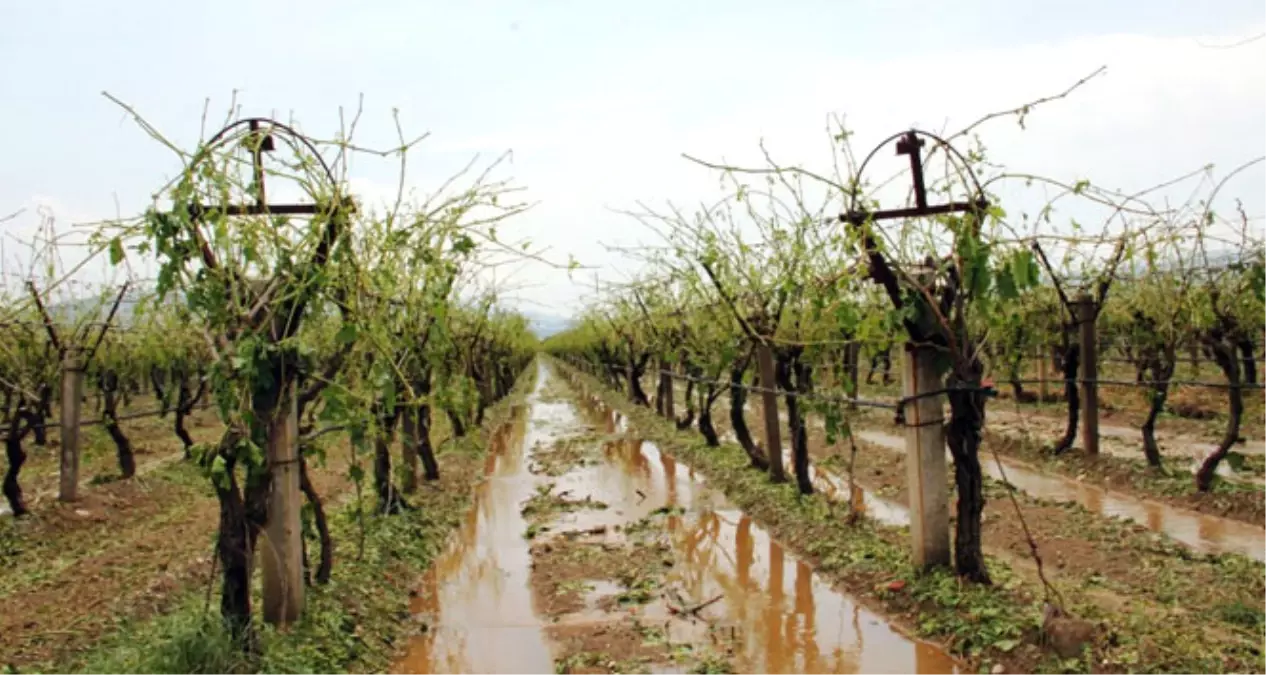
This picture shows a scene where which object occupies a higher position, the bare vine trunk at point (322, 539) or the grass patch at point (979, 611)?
the bare vine trunk at point (322, 539)

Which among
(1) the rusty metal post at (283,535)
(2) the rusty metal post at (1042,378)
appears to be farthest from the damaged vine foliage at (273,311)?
(2) the rusty metal post at (1042,378)

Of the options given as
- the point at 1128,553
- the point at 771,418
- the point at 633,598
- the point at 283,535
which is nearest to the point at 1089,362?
the point at 771,418

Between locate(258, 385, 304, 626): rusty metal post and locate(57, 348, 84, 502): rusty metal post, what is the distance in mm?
6570

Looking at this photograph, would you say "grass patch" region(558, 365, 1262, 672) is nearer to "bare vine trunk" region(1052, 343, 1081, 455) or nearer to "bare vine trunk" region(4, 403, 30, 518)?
"bare vine trunk" region(1052, 343, 1081, 455)

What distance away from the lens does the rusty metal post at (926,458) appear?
6.23 metres

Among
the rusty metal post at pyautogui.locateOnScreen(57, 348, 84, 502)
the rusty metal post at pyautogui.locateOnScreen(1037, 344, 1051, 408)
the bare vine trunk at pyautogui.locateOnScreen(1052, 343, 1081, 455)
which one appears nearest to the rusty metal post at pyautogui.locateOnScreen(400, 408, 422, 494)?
the rusty metal post at pyautogui.locateOnScreen(57, 348, 84, 502)

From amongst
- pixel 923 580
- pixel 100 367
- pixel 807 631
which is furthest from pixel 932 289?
pixel 100 367

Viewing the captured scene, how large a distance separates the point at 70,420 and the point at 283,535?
6802mm

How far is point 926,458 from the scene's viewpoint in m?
6.31

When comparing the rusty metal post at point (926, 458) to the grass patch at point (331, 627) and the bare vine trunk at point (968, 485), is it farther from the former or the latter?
the grass patch at point (331, 627)

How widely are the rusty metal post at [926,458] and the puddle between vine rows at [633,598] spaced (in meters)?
0.62

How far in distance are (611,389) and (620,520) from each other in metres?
22.4

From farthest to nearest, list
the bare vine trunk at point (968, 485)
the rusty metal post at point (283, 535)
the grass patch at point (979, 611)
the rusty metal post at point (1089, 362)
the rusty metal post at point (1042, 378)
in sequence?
the rusty metal post at point (1042, 378), the rusty metal post at point (1089, 362), the bare vine trunk at point (968, 485), the rusty metal post at point (283, 535), the grass patch at point (979, 611)

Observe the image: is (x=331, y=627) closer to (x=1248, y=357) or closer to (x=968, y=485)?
(x=968, y=485)
